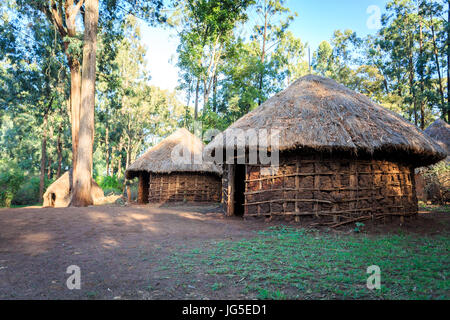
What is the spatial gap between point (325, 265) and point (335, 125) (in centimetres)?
429

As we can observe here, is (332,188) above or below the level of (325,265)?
above

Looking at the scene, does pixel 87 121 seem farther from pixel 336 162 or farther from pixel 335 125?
pixel 336 162

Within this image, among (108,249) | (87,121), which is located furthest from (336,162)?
(87,121)

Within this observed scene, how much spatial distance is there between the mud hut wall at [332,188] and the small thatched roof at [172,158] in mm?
7165

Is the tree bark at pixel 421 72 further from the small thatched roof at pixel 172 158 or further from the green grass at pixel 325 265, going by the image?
the green grass at pixel 325 265

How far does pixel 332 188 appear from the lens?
6.58 m

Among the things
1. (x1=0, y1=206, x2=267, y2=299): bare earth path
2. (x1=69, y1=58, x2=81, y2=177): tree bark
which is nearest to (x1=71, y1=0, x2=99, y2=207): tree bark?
(x1=69, y1=58, x2=81, y2=177): tree bark

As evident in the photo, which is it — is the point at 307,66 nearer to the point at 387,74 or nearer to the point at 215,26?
the point at 387,74

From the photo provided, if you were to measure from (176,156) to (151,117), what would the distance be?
1623 cm

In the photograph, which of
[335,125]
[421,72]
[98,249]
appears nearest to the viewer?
[98,249]

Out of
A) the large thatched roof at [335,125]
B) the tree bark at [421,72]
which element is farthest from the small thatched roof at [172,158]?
the tree bark at [421,72]

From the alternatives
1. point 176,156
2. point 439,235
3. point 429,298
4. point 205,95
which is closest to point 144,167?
point 176,156

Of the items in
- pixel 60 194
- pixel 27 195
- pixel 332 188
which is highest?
pixel 332 188

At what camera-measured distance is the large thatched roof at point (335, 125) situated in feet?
21.3
